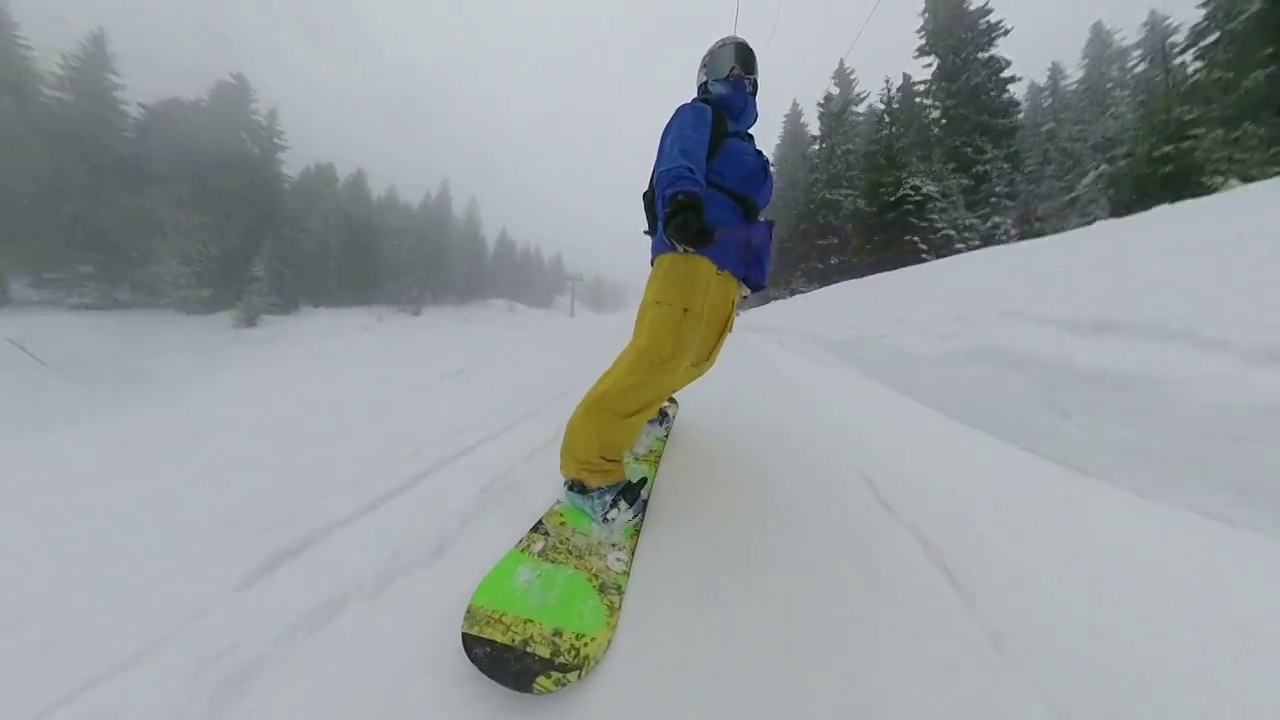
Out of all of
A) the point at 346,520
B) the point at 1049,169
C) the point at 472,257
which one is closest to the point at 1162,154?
the point at 1049,169

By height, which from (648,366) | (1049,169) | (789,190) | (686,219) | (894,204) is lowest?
(648,366)

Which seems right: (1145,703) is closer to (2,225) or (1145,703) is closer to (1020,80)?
(1020,80)

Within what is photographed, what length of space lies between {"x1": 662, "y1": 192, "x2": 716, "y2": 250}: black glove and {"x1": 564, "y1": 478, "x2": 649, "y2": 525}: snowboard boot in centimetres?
86

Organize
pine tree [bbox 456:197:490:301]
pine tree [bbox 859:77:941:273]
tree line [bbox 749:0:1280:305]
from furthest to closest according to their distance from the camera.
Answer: pine tree [bbox 456:197:490:301] < pine tree [bbox 859:77:941:273] < tree line [bbox 749:0:1280:305]

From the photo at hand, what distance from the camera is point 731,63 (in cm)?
219

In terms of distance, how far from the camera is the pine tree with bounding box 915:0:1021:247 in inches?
603

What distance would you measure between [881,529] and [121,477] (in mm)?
3587

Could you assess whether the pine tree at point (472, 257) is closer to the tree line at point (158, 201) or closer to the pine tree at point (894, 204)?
the tree line at point (158, 201)

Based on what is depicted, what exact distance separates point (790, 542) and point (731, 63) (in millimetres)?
1952

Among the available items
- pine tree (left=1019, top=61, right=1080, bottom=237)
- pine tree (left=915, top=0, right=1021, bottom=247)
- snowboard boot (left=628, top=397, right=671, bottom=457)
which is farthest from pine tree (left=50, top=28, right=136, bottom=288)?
pine tree (left=1019, top=61, right=1080, bottom=237)

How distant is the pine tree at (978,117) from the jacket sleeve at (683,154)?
1662 centimetres

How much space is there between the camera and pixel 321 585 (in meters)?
1.42

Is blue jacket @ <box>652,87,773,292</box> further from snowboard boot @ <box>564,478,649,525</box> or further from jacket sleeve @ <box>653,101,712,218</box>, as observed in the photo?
snowboard boot @ <box>564,478,649,525</box>

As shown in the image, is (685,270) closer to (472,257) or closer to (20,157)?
(20,157)
